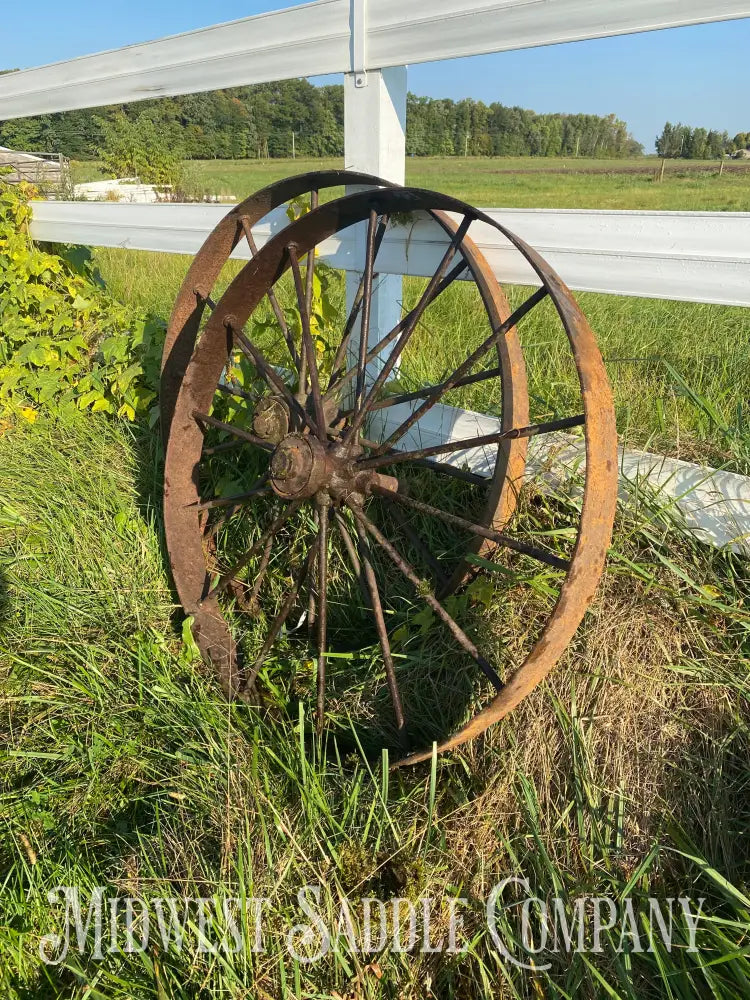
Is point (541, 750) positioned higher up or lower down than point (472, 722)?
lower down

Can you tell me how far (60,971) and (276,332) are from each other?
270cm

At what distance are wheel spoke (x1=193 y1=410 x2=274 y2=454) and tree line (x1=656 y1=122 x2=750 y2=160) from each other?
2514 inches

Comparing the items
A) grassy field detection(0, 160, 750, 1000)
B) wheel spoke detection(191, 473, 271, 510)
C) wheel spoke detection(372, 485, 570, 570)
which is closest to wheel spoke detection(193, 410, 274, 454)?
wheel spoke detection(191, 473, 271, 510)

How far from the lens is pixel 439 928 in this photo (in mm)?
1605

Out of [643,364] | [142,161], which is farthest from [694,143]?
[643,364]

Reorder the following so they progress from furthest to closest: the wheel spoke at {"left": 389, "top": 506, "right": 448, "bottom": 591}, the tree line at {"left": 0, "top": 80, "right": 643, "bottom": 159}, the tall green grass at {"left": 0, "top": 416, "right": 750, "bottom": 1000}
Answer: the tree line at {"left": 0, "top": 80, "right": 643, "bottom": 159}, the wheel spoke at {"left": 389, "top": 506, "right": 448, "bottom": 591}, the tall green grass at {"left": 0, "top": 416, "right": 750, "bottom": 1000}

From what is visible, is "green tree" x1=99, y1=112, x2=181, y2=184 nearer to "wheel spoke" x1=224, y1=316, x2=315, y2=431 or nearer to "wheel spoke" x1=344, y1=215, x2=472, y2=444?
"wheel spoke" x1=224, y1=316, x2=315, y2=431

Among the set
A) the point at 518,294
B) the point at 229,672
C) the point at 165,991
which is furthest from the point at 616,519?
the point at 518,294

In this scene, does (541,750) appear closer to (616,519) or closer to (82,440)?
(616,519)

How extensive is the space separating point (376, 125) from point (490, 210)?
538 millimetres

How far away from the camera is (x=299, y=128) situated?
58906 millimetres

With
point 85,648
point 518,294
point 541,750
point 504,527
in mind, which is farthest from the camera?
point 518,294

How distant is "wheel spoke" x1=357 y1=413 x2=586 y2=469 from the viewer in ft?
5.80

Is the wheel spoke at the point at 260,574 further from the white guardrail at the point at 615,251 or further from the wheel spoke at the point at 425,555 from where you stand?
the white guardrail at the point at 615,251
